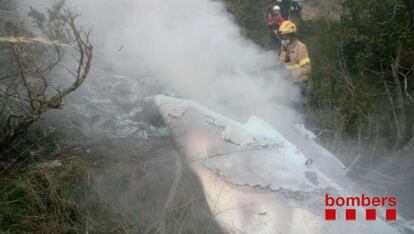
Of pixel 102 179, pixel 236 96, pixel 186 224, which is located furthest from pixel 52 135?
pixel 236 96

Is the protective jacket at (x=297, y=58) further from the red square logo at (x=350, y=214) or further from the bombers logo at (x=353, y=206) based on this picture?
the red square logo at (x=350, y=214)

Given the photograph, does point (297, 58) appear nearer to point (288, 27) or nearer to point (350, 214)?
point (288, 27)

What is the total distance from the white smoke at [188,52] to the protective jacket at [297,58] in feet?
3.55

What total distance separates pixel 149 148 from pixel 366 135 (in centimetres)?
367

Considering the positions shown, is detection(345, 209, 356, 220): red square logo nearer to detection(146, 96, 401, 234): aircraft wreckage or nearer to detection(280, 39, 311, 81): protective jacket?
detection(146, 96, 401, 234): aircraft wreckage

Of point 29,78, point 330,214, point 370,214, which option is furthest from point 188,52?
point 370,214

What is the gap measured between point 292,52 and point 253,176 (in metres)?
3.97

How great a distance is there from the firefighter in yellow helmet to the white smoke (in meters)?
1.18

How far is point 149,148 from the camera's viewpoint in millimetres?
4289

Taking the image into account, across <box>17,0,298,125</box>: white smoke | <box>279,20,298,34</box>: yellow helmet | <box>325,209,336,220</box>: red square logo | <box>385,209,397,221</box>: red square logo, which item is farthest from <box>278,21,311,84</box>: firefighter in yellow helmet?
<box>325,209,336,220</box>: red square logo

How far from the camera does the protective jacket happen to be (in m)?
6.94

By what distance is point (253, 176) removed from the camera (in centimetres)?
376

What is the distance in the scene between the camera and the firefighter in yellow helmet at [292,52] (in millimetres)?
7000

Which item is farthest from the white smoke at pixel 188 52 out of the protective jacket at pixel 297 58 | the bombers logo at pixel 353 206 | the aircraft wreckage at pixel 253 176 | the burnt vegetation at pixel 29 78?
the bombers logo at pixel 353 206
